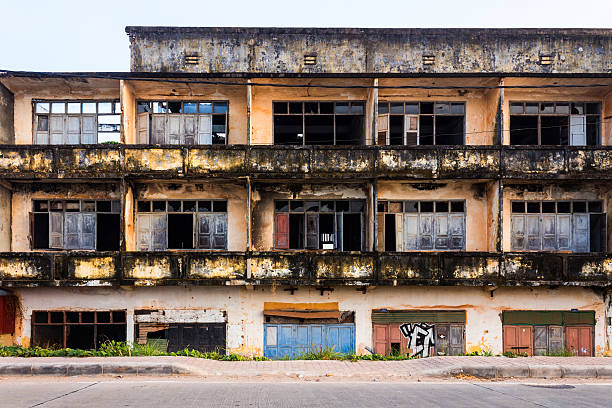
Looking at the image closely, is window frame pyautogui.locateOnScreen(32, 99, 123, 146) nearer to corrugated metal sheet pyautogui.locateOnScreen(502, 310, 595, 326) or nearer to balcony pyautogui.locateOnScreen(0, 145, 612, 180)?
balcony pyautogui.locateOnScreen(0, 145, 612, 180)

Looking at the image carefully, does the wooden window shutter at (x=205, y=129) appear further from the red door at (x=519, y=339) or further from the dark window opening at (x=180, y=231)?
the red door at (x=519, y=339)

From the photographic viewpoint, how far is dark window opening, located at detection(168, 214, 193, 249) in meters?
14.0

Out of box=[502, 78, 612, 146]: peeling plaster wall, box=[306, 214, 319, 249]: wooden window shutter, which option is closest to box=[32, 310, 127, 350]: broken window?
box=[306, 214, 319, 249]: wooden window shutter

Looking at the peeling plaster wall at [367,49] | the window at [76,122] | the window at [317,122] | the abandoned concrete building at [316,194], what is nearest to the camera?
the abandoned concrete building at [316,194]

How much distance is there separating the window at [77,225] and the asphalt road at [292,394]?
5.56 m

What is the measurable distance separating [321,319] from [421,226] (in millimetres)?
4250

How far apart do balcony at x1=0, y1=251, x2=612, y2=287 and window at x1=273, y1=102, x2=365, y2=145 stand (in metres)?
3.84

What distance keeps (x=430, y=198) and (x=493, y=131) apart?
280 cm

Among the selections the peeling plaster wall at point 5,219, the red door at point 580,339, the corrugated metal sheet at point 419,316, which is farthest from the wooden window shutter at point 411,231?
the peeling plaster wall at point 5,219

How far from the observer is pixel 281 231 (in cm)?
1406

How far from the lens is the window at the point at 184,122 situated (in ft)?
46.9

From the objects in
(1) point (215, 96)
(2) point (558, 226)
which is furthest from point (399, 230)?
(1) point (215, 96)

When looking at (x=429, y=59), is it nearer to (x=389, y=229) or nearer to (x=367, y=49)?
(x=367, y=49)

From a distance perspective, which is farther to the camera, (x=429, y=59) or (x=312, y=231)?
(x=429, y=59)
